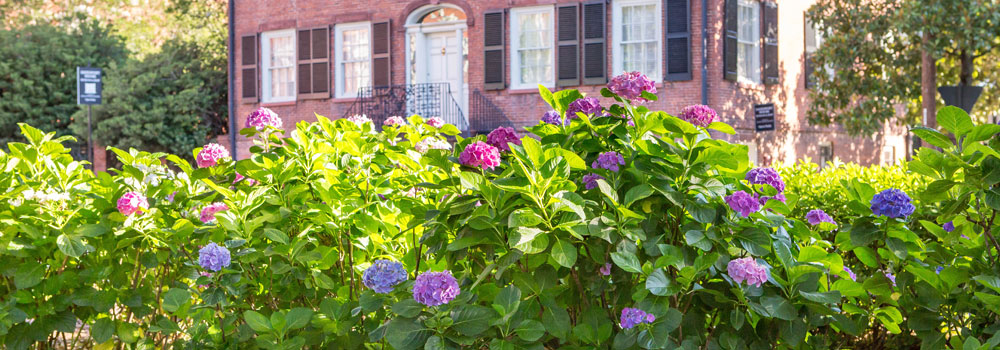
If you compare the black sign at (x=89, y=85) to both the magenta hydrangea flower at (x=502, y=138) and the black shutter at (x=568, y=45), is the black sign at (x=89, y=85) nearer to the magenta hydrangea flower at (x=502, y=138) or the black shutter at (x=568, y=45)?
the black shutter at (x=568, y=45)

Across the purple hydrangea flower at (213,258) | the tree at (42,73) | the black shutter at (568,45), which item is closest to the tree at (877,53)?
the black shutter at (568,45)

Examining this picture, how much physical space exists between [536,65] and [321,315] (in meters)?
15.9

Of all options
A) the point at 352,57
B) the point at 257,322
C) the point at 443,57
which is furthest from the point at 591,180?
the point at 352,57

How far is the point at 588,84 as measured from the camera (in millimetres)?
18312

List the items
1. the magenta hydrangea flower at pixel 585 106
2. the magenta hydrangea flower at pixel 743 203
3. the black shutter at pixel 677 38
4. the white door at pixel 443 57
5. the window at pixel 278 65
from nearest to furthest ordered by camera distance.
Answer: the magenta hydrangea flower at pixel 743 203 < the magenta hydrangea flower at pixel 585 106 < the black shutter at pixel 677 38 < the white door at pixel 443 57 < the window at pixel 278 65

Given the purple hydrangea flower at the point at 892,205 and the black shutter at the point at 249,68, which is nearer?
the purple hydrangea flower at the point at 892,205

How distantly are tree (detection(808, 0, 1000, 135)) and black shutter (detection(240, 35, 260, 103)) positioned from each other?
462 inches

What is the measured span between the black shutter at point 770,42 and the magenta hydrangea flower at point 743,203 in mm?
16894

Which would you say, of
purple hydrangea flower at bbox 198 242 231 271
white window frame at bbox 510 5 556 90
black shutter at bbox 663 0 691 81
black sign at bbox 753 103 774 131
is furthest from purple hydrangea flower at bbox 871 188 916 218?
white window frame at bbox 510 5 556 90

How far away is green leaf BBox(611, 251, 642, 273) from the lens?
2570mm

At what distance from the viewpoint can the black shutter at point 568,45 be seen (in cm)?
1834

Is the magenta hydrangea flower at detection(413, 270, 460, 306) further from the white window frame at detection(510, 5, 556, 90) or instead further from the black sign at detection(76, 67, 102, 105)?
the black sign at detection(76, 67, 102, 105)

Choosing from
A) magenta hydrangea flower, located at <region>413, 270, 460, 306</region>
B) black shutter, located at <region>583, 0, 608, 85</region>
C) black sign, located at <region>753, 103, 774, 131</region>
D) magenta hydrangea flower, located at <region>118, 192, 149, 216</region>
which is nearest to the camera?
magenta hydrangea flower, located at <region>413, 270, 460, 306</region>

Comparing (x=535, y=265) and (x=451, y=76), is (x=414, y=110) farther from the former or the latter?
(x=535, y=265)
